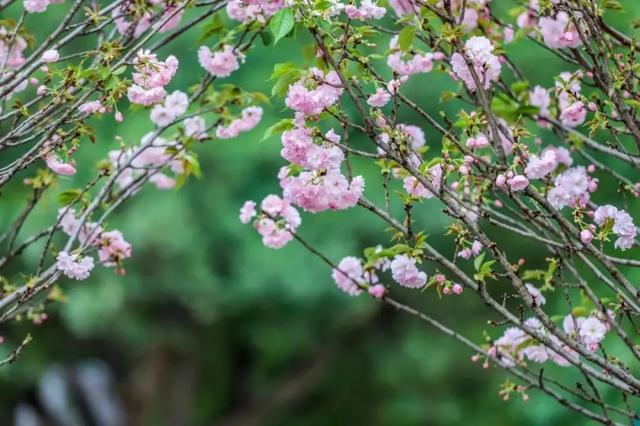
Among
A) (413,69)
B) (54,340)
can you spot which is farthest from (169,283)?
(413,69)

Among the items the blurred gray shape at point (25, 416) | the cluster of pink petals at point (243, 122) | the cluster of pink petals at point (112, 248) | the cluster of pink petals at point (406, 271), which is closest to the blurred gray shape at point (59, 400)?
the blurred gray shape at point (25, 416)

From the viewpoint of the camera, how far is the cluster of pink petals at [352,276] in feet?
10.7

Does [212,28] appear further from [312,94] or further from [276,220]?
[312,94]

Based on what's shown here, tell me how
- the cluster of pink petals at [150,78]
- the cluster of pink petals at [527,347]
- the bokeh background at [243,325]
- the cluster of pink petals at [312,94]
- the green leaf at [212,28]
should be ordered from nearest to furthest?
the cluster of pink petals at [312,94] < the cluster of pink petals at [150,78] < the cluster of pink petals at [527,347] < the green leaf at [212,28] < the bokeh background at [243,325]

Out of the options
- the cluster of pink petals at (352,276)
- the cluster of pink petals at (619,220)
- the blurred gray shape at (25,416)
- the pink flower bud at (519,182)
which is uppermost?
the pink flower bud at (519,182)

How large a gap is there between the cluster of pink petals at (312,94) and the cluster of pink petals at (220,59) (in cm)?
100

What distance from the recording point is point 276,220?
10.9 ft

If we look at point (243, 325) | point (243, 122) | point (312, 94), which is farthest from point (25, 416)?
point (312, 94)

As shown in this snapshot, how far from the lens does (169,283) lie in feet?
27.2

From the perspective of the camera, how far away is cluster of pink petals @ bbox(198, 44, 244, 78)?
365cm

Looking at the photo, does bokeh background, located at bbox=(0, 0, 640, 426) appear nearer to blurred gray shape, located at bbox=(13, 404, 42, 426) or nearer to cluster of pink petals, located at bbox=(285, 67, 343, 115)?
blurred gray shape, located at bbox=(13, 404, 42, 426)

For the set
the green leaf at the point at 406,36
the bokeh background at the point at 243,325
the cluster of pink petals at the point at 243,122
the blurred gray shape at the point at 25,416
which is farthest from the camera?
the blurred gray shape at the point at 25,416

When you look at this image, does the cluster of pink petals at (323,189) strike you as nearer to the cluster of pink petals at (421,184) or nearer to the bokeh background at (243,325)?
the cluster of pink petals at (421,184)

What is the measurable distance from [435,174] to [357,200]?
0.23m
